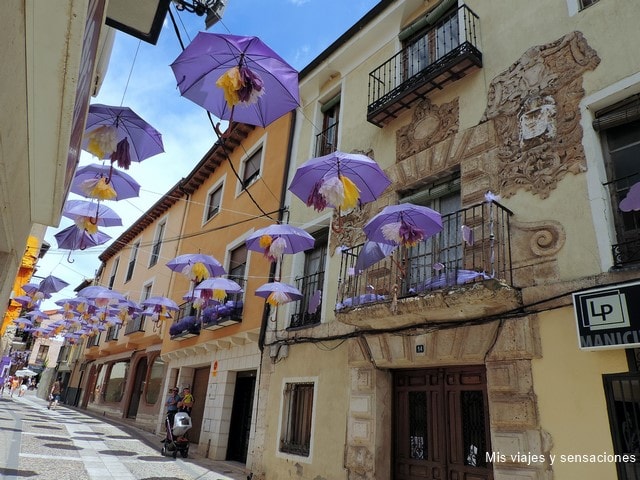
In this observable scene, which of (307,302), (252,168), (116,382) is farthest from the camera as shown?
(116,382)

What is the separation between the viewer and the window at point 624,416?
4.21m

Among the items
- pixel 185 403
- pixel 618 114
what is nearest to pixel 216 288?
pixel 185 403

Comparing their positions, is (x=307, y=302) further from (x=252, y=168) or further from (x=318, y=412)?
(x=252, y=168)

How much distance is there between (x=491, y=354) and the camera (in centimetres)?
557

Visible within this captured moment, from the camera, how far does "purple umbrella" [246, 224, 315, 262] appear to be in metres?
7.41

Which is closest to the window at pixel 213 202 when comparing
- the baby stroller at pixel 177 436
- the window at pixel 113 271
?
the baby stroller at pixel 177 436

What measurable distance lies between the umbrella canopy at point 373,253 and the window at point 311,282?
2051 mm

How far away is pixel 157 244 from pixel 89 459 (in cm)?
1218

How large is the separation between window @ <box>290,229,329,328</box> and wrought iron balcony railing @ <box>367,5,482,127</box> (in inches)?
111

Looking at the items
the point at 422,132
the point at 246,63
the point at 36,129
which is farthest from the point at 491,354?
the point at 36,129

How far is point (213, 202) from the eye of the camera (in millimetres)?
15734

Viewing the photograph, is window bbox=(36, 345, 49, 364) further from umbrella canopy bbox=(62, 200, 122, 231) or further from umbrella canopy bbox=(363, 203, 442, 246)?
umbrella canopy bbox=(363, 203, 442, 246)

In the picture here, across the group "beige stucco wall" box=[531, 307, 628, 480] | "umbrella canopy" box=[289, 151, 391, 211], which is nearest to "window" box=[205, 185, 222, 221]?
"umbrella canopy" box=[289, 151, 391, 211]

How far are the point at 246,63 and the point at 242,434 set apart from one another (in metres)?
9.47
